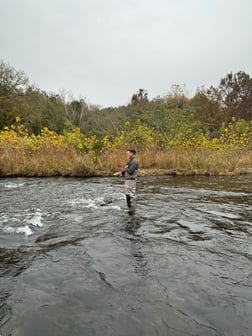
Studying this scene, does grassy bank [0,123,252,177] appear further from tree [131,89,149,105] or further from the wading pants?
tree [131,89,149,105]

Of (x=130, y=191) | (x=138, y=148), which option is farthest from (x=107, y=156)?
(x=130, y=191)

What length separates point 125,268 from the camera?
5000mm

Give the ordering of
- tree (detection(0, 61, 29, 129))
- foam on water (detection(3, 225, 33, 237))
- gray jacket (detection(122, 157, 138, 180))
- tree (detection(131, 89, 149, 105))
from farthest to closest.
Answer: tree (detection(131, 89, 149, 105)) < tree (detection(0, 61, 29, 129)) < gray jacket (detection(122, 157, 138, 180)) < foam on water (detection(3, 225, 33, 237))

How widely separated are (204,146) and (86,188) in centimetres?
884

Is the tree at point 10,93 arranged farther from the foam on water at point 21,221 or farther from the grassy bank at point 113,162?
the foam on water at point 21,221

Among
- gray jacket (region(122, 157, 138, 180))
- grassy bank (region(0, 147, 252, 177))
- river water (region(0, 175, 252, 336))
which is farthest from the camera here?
grassy bank (region(0, 147, 252, 177))

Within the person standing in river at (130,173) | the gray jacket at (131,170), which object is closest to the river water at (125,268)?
the person standing in river at (130,173)

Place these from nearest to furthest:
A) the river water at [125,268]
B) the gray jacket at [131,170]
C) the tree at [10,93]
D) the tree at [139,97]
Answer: the river water at [125,268], the gray jacket at [131,170], the tree at [10,93], the tree at [139,97]

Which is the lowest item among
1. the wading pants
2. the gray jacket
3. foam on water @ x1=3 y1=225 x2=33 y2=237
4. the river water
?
the river water

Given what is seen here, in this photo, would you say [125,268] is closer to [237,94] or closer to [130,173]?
[130,173]

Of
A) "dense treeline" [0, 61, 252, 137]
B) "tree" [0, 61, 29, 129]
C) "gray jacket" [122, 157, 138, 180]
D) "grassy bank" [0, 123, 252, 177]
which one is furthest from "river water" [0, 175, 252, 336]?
"tree" [0, 61, 29, 129]

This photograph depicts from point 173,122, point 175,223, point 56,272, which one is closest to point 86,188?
point 175,223

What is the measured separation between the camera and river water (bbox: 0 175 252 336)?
3.64 metres

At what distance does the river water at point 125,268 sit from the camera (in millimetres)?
3637
